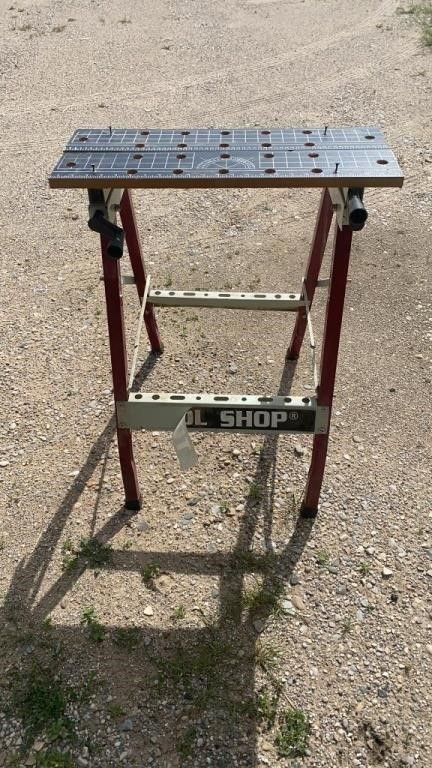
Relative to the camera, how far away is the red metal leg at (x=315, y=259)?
3184 millimetres

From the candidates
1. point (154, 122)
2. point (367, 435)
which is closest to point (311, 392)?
point (367, 435)

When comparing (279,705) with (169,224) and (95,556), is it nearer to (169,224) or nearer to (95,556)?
(95,556)

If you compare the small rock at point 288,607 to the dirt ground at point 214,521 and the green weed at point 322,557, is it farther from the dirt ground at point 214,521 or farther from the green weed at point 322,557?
the green weed at point 322,557

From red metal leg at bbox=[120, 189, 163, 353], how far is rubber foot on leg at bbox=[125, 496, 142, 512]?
4.30ft

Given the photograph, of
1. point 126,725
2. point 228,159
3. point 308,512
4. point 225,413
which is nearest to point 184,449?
point 225,413

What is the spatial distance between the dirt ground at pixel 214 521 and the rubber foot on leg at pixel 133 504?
0.16 feet

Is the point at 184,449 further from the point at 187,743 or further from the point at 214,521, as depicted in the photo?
the point at 187,743

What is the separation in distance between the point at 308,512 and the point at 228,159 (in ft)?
6.02

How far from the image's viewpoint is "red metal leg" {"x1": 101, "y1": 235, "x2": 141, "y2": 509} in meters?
2.55

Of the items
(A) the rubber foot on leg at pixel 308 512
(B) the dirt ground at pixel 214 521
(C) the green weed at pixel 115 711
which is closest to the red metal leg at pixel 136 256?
(B) the dirt ground at pixel 214 521

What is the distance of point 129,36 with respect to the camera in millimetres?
10719

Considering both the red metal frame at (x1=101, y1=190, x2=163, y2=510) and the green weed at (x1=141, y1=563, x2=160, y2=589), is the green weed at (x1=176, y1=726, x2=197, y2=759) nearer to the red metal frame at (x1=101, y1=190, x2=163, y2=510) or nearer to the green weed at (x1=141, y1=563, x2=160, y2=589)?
the green weed at (x1=141, y1=563, x2=160, y2=589)

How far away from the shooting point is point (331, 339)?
2.70 metres

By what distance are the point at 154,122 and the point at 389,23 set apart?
6.09 meters
